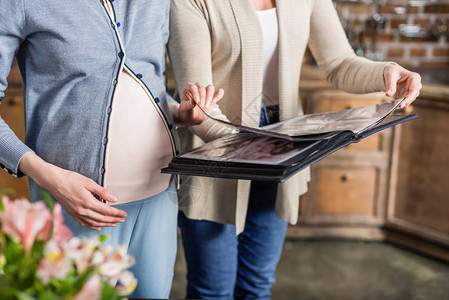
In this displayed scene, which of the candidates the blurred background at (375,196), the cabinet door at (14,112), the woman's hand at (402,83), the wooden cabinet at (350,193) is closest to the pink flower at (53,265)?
the woman's hand at (402,83)

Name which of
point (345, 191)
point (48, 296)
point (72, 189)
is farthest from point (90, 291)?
point (345, 191)

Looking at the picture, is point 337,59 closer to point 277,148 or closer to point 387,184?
point 277,148

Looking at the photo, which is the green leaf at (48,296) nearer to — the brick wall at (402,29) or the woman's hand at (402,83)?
Answer: the woman's hand at (402,83)

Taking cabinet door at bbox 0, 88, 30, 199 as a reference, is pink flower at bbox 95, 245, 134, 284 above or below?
above

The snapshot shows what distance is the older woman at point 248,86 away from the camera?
3.38 ft

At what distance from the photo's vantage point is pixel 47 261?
45 cm

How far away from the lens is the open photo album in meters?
0.74

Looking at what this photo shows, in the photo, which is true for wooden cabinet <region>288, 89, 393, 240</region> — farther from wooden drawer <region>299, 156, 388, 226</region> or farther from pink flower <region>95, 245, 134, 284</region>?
pink flower <region>95, 245, 134, 284</region>

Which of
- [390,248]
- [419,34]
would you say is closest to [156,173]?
[390,248]

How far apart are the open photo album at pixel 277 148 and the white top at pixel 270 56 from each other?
9.1 inches

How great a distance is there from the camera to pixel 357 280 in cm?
230

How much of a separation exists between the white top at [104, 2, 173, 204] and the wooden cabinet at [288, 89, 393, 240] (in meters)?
1.70

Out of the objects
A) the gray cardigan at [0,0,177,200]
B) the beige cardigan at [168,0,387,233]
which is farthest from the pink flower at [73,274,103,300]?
the beige cardigan at [168,0,387,233]

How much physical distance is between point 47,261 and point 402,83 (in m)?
0.82
